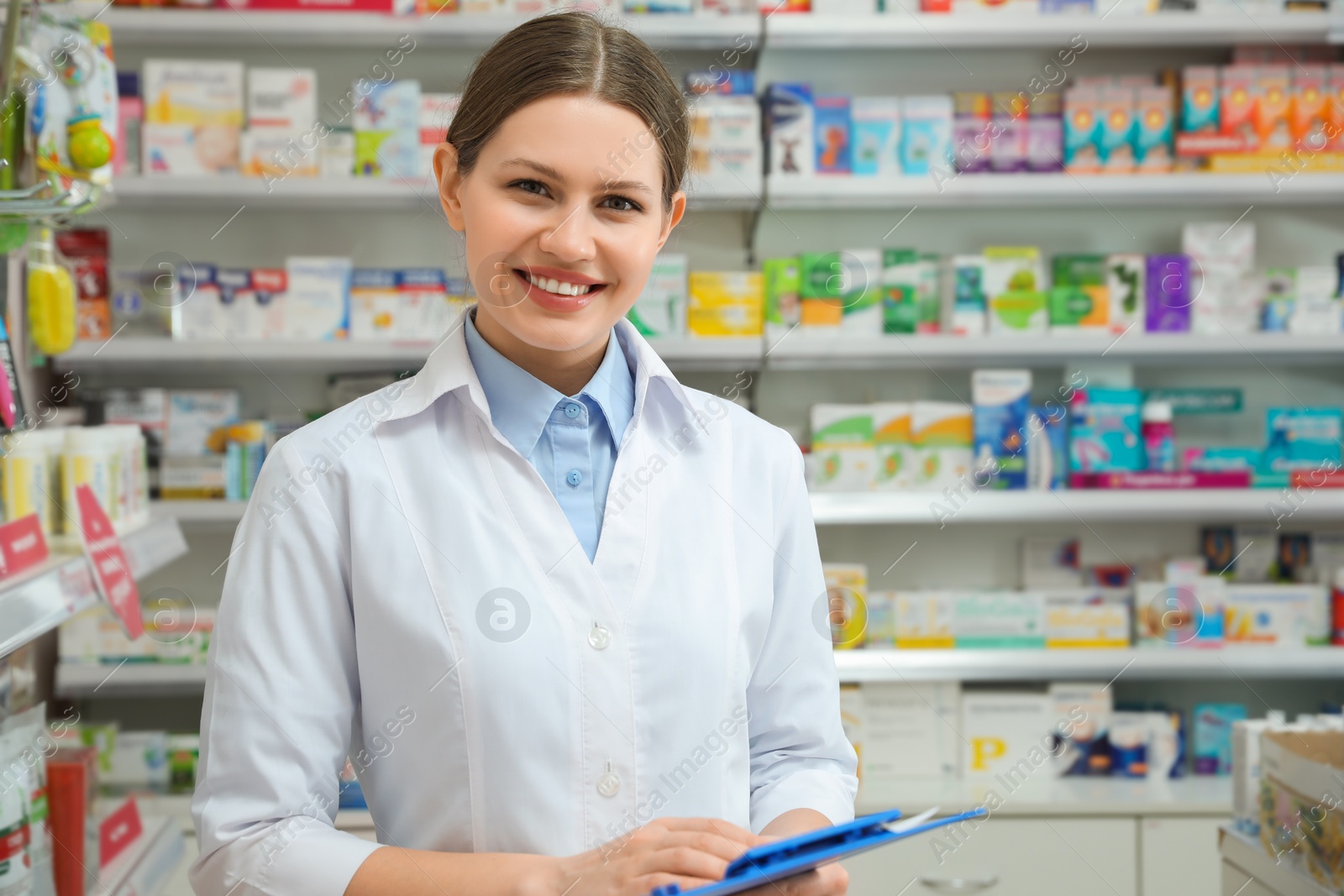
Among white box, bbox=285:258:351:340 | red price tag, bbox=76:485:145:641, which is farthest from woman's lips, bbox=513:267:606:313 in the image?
white box, bbox=285:258:351:340

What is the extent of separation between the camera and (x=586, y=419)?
1.18m

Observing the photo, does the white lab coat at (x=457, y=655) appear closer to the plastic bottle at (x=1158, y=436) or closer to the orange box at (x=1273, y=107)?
the plastic bottle at (x=1158, y=436)

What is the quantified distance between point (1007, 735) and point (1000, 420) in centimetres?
90

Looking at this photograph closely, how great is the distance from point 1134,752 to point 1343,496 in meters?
0.93

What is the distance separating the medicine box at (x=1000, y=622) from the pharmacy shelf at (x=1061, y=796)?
15.1 inches

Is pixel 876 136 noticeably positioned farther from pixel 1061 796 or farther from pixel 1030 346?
pixel 1061 796

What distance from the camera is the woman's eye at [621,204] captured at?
1.10 m

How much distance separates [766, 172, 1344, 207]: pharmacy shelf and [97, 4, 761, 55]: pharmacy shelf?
1.44 ft

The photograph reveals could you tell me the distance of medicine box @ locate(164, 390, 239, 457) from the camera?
289 centimetres

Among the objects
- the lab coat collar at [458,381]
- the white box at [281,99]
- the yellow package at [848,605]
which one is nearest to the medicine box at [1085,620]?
the yellow package at [848,605]

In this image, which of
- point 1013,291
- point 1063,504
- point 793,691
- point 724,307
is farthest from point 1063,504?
point 793,691

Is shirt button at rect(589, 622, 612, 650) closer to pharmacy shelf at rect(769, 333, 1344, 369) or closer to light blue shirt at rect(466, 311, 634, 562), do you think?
light blue shirt at rect(466, 311, 634, 562)

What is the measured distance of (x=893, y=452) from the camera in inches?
116

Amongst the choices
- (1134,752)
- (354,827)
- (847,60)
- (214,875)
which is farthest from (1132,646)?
(214,875)
